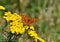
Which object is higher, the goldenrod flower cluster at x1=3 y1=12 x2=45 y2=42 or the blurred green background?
the goldenrod flower cluster at x1=3 y1=12 x2=45 y2=42

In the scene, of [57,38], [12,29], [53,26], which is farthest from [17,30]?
[53,26]

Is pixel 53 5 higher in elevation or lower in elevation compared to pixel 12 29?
lower

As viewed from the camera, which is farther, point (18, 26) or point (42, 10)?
point (42, 10)

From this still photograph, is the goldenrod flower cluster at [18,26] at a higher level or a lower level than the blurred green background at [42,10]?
higher

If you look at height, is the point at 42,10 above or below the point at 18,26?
below

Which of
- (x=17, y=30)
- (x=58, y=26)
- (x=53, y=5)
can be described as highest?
(x=17, y=30)

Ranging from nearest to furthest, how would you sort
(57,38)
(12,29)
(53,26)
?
(12,29), (57,38), (53,26)

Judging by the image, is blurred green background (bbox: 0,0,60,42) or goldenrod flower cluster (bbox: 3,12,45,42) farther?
blurred green background (bbox: 0,0,60,42)

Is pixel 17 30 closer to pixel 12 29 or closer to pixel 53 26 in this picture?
pixel 12 29

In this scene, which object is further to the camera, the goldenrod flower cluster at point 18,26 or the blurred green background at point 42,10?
the blurred green background at point 42,10

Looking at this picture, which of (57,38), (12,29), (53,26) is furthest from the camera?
(53,26)

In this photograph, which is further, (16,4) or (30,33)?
(16,4)
